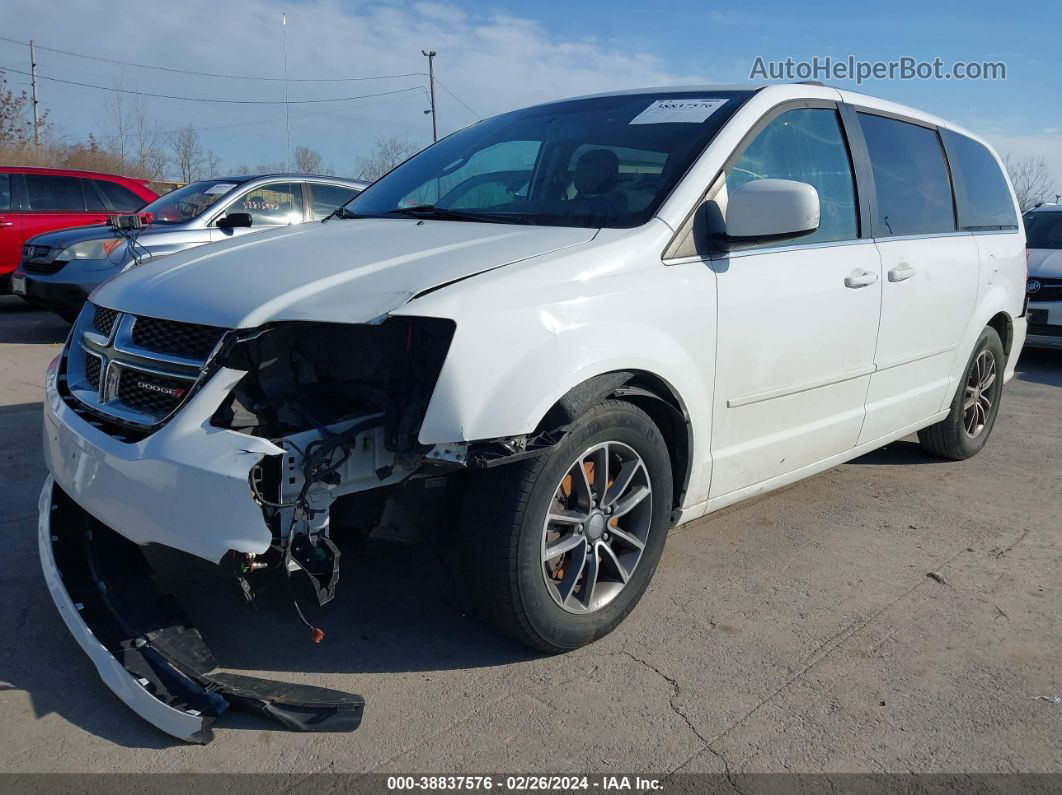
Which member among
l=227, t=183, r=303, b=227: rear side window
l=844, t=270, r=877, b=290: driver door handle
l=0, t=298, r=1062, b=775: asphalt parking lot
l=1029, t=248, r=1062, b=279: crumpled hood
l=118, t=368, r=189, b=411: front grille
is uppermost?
l=227, t=183, r=303, b=227: rear side window

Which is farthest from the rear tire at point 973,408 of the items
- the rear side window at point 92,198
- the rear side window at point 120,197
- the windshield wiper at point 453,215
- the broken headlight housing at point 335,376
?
the rear side window at point 92,198

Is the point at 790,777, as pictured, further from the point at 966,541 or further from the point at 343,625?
the point at 966,541

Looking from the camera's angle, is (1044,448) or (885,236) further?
(1044,448)

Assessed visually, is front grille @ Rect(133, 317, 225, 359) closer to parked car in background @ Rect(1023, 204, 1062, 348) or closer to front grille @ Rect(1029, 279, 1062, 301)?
parked car in background @ Rect(1023, 204, 1062, 348)

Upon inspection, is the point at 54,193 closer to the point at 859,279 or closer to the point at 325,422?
the point at 325,422

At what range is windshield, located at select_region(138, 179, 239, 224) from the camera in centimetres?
851

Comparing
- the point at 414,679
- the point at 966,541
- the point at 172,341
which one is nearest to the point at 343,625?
the point at 414,679

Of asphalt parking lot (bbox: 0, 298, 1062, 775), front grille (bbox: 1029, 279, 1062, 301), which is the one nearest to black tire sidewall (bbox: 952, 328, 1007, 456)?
asphalt parking lot (bbox: 0, 298, 1062, 775)

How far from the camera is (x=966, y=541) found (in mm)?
4121

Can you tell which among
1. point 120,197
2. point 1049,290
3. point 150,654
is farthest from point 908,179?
point 120,197

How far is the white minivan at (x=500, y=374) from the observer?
8.26 feet

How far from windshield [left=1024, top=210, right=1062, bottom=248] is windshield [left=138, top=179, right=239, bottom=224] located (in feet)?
28.6

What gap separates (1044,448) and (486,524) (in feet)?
15.6

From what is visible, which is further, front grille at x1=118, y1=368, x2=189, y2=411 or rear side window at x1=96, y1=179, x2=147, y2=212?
rear side window at x1=96, y1=179, x2=147, y2=212
